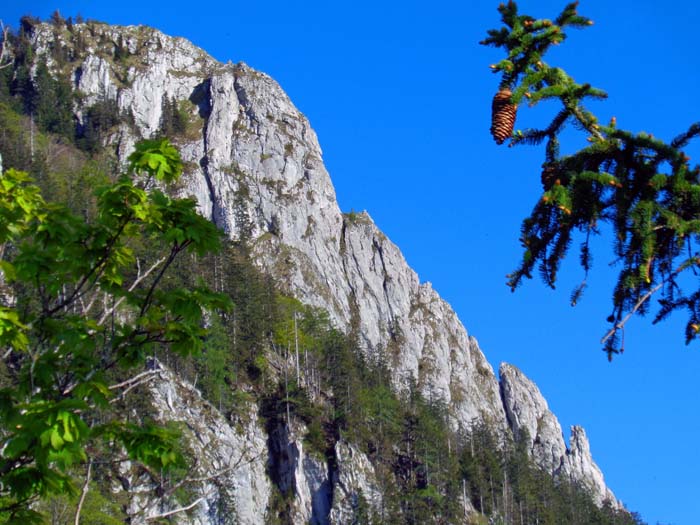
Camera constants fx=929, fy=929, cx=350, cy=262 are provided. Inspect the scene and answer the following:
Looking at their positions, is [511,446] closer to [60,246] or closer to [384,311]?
[384,311]

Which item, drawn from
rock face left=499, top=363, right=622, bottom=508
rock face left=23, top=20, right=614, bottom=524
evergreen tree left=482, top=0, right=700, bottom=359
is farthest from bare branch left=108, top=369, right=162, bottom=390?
rock face left=499, top=363, right=622, bottom=508

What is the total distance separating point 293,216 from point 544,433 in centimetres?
5630

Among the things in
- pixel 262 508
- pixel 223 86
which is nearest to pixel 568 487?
pixel 262 508

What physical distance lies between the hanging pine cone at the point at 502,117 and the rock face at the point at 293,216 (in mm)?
110390

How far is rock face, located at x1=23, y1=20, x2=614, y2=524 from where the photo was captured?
422 feet

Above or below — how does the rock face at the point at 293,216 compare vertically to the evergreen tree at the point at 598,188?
above

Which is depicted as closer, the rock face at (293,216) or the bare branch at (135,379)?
the bare branch at (135,379)

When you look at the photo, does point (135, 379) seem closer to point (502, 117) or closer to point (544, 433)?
point (502, 117)

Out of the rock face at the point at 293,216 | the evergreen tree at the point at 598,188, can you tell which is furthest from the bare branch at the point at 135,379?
the rock face at the point at 293,216

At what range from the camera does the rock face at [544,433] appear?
144875 mm

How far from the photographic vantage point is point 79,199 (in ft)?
307

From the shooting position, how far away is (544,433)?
5969 inches

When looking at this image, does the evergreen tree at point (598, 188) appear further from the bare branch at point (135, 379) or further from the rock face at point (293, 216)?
the rock face at point (293, 216)

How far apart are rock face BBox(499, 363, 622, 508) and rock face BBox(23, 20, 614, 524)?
0.28m
